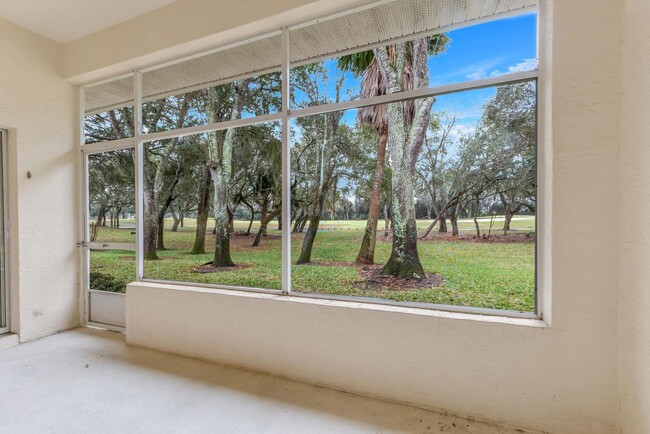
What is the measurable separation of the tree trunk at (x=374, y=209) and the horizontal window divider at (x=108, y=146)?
2770 millimetres

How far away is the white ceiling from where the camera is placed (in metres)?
2.61

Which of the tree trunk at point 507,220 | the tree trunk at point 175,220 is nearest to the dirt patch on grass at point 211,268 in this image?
the tree trunk at point 175,220

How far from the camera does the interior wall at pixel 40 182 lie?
2.91 metres

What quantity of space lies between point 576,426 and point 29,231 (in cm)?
480

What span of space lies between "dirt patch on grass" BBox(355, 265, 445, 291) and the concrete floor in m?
1.50

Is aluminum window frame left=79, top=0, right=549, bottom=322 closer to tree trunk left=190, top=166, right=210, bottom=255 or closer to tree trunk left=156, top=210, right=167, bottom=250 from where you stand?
tree trunk left=156, top=210, right=167, bottom=250

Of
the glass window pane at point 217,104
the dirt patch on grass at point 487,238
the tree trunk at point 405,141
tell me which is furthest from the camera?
the glass window pane at point 217,104

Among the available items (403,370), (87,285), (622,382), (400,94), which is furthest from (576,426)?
(87,285)

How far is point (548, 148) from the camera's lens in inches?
66.4

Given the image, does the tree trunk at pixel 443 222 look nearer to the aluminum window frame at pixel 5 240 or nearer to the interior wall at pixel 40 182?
the interior wall at pixel 40 182

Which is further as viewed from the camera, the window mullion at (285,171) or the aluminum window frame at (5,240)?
the aluminum window frame at (5,240)

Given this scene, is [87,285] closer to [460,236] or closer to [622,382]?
[460,236]

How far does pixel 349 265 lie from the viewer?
12.7ft

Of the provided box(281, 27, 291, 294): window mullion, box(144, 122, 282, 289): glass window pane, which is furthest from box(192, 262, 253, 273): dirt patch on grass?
box(281, 27, 291, 294): window mullion
